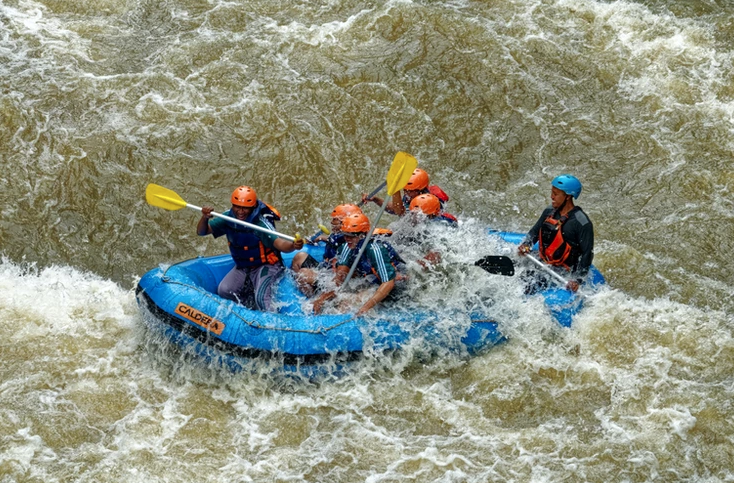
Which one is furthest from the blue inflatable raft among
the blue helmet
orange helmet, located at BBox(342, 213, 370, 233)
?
the blue helmet

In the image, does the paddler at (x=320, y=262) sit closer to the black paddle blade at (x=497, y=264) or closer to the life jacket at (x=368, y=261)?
the life jacket at (x=368, y=261)

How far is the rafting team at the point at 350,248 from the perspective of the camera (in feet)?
22.1

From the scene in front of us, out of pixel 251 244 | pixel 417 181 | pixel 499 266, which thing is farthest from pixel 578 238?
pixel 251 244

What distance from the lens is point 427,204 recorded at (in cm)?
741

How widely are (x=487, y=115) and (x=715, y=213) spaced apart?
285 cm

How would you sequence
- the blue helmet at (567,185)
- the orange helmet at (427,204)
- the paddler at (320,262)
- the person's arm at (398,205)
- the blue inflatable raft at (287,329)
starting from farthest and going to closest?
Answer: the person's arm at (398,205)
the orange helmet at (427,204)
the paddler at (320,262)
the blue helmet at (567,185)
the blue inflatable raft at (287,329)

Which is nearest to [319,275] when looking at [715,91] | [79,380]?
[79,380]

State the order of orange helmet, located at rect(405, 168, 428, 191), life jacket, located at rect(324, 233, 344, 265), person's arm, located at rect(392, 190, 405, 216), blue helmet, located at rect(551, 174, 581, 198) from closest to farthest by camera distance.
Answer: blue helmet, located at rect(551, 174, 581, 198) → life jacket, located at rect(324, 233, 344, 265) → orange helmet, located at rect(405, 168, 428, 191) → person's arm, located at rect(392, 190, 405, 216)

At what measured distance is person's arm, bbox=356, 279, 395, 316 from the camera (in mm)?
6566

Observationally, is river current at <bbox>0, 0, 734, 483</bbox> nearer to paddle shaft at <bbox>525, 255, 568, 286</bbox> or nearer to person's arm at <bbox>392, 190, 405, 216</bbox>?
paddle shaft at <bbox>525, 255, 568, 286</bbox>

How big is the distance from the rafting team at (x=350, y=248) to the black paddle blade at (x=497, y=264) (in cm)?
33

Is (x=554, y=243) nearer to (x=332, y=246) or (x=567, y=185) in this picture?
(x=567, y=185)

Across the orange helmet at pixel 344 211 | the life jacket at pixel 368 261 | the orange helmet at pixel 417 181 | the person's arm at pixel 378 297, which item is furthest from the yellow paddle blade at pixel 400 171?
the person's arm at pixel 378 297

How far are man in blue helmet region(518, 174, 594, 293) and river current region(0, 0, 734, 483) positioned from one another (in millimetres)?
369
